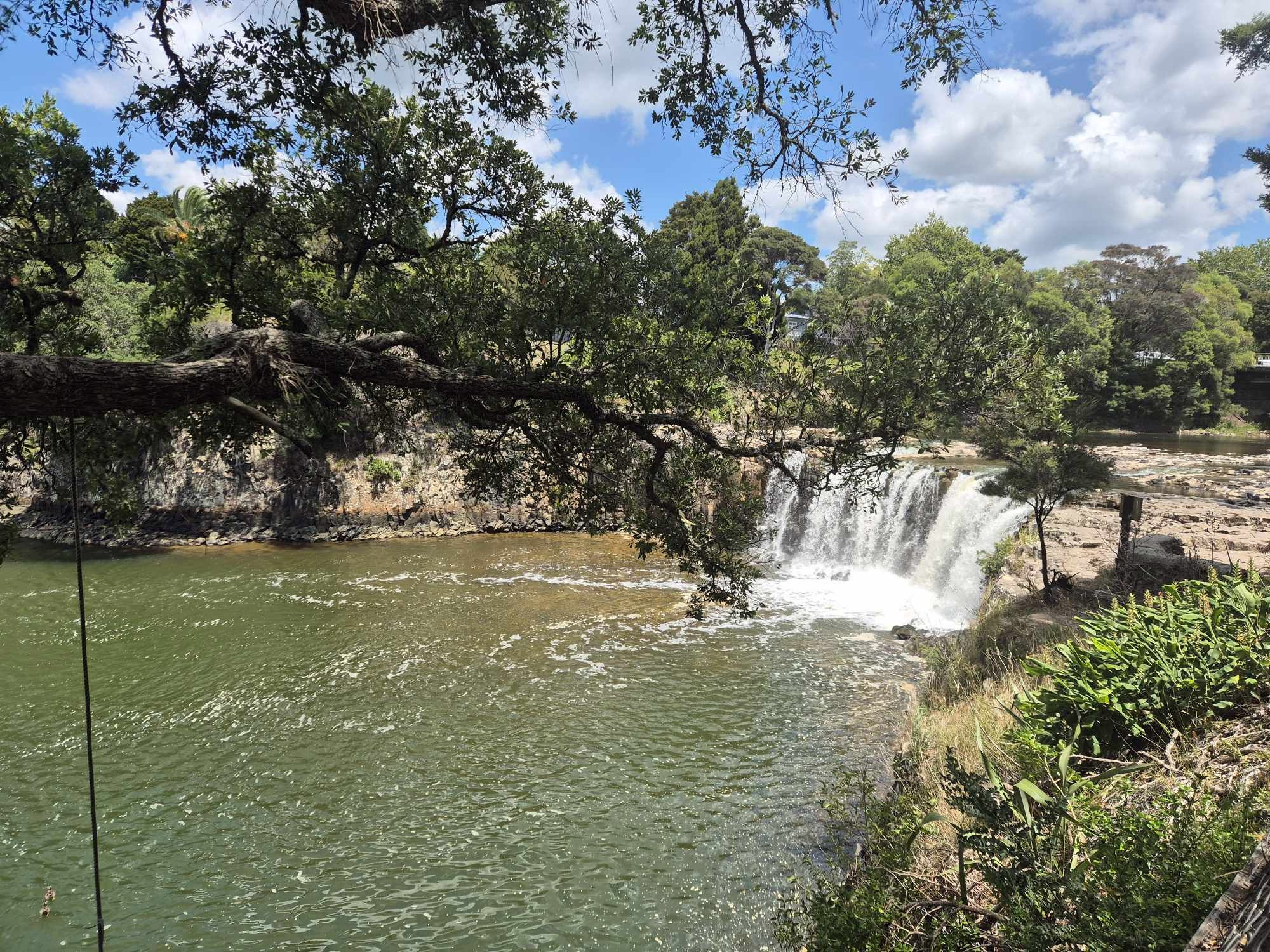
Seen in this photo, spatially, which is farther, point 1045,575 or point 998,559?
point 998,559

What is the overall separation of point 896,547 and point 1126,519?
6.15 meters

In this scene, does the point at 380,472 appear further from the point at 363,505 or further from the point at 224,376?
the point at 224,376

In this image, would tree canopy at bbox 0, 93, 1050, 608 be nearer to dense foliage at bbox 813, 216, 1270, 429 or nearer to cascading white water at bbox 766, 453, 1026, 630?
cascading white water at bbox 766, 453, 1026, 630

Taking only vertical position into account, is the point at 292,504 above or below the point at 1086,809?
above

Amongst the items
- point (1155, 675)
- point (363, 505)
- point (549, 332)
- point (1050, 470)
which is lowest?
point (1155, 675)

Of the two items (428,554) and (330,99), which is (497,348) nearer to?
(330,99)

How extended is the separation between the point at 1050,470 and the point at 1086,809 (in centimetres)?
835

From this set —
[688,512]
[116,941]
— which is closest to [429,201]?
[688,512]

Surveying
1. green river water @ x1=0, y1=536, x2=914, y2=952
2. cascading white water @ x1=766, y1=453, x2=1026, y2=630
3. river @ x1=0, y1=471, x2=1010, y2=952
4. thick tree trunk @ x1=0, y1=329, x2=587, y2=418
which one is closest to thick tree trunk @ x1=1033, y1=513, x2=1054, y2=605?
cascading white water @ x1=766, y1=453, x2=1026, y2=630

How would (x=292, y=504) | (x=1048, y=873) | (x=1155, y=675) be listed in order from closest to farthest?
(x=1048, y=873) → (x=1155, y=675) → (x=292, y=504)

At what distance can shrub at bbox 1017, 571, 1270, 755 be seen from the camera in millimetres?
5047

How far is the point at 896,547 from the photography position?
1762 cm

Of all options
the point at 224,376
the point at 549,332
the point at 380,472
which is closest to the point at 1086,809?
the point at 549,332

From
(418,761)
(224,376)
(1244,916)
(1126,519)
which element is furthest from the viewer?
(1126,519)
